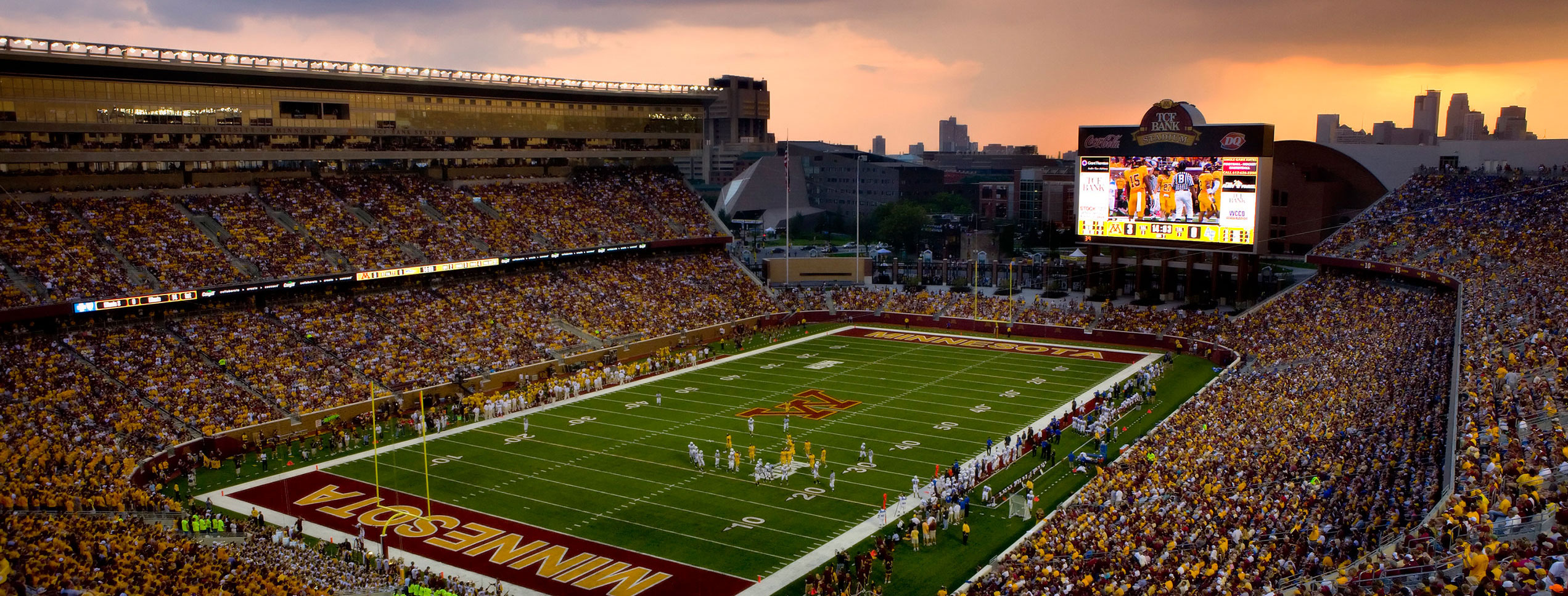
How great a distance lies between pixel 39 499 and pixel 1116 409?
93.1ft

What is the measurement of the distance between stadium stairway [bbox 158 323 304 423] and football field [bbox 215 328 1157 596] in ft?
11.8

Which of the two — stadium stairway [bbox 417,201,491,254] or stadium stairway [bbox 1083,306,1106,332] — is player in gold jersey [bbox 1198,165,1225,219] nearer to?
stadium stairway [bbox 1083,306,1106,332]

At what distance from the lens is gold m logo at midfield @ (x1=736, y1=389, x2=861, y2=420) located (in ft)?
118

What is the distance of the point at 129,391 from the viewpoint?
1241 inches

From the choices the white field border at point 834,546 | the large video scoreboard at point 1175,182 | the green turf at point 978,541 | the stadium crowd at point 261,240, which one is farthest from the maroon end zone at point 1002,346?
the stadium crowd at point 261,240

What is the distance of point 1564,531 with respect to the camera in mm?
14109

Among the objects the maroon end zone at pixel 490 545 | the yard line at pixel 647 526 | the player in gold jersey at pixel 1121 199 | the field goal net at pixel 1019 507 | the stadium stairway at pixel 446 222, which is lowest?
the maroon end zone at pixel 490 545

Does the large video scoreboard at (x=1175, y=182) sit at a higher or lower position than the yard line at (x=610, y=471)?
higher

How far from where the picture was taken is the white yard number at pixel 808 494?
1075 inches

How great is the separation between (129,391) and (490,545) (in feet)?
46.7

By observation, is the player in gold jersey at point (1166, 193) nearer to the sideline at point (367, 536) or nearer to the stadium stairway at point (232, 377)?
the sideline at point (367, 536)

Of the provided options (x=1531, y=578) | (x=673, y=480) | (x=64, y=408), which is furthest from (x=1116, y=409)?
(x=64, y=408)

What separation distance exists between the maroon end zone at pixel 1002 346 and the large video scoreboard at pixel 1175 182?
563cm

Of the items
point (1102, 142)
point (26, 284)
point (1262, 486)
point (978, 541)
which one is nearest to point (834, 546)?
point (978, 541)
